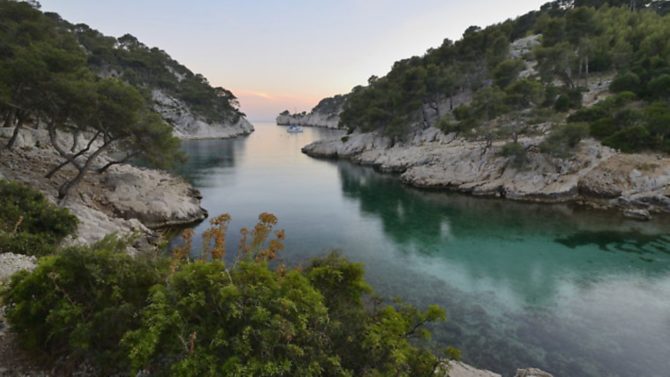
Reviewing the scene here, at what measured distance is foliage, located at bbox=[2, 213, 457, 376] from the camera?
5039 mm

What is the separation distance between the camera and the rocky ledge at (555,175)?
2889 cm

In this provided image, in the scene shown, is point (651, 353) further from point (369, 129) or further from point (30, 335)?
point (369, 129)

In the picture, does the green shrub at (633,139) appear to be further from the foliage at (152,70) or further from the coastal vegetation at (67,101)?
the foliage at (152,70)

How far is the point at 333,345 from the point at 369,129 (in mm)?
61307

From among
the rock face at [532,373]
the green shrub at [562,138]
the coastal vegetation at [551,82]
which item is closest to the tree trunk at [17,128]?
the rock face at [532,373]

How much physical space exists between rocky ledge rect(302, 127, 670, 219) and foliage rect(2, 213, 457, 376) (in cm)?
2959

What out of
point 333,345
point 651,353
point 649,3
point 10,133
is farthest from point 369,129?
point 649,3

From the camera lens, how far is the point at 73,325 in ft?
18.2

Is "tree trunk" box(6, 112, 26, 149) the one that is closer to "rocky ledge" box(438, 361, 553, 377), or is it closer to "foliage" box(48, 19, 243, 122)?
"rocky ledge" box(438, 361, 553, 377)

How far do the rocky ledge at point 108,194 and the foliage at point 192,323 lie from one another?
12471 millimetres

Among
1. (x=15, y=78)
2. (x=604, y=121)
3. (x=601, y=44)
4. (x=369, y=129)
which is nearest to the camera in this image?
(x=15, y=78)

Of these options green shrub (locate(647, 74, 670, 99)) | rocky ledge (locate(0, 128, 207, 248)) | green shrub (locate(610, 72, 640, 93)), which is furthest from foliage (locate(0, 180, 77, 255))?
green shrub (locate(610, 72, 640, 93))

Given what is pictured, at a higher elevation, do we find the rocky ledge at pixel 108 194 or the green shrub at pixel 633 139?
the green shrub at pixel 633 139

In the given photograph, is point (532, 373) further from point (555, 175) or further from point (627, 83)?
point (627, 83)
